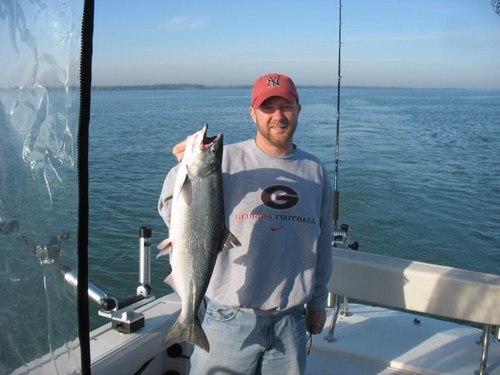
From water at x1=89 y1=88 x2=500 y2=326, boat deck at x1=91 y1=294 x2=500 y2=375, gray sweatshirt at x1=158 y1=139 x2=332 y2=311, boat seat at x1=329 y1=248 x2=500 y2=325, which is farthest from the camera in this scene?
water at x1=89 y1=88 x2=500 y2=326

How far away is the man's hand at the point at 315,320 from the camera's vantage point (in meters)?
3.02

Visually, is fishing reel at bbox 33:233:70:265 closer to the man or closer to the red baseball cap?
the man

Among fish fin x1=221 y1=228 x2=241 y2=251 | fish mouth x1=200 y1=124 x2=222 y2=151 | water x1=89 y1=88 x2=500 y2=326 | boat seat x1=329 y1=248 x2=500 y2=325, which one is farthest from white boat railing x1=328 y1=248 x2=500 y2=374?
water x1=89 y1=88 x2=500 y2=326

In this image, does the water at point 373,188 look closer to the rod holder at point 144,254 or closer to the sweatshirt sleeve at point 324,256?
the rod holder at point 144,254

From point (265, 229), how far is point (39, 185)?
148 cm

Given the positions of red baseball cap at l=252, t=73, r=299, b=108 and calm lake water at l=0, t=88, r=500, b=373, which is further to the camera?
red baseball cap at l=252, t=73, r=299, b=108

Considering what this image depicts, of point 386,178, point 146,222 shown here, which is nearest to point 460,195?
point 386,178

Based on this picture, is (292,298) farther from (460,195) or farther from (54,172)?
(460,195)

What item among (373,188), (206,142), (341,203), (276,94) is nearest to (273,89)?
(276,94)

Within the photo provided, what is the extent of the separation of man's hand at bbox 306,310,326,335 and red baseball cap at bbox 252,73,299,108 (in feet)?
4.37

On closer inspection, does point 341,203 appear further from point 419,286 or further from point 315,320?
point 315,320

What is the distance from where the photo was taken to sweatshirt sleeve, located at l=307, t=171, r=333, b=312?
2.90 m

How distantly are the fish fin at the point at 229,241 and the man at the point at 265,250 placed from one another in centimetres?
12

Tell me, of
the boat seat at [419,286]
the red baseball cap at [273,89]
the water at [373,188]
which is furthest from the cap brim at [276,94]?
the water at [373,188]
